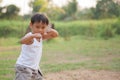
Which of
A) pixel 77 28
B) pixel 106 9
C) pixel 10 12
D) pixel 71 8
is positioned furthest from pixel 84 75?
pixel 71 8

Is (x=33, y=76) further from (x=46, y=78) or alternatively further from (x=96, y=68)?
(x=96, y=68)

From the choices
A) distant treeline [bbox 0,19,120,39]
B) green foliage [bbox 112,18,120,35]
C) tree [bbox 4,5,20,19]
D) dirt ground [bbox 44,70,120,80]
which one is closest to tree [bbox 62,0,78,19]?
distant treeline [bbox 0,19,120,39]

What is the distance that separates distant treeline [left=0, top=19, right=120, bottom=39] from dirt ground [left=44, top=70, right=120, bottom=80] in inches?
566

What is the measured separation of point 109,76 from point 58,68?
1.59m

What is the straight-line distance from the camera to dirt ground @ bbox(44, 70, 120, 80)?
6484mm

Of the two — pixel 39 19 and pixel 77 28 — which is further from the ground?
pixel 39 19

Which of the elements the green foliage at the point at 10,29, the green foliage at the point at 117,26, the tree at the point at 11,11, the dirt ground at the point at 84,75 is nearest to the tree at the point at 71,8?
the tree at the point at 11,11

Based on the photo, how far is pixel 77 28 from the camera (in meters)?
26.8

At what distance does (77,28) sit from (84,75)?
20.2m

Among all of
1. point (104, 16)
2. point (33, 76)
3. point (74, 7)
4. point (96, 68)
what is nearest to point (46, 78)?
point (96, 68)

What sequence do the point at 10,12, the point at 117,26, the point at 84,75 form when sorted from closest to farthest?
the point at 84,75, the point at 117,26, the point at 10,12

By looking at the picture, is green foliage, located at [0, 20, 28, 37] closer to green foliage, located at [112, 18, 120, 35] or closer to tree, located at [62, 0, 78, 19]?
green foliage, located at [112, 18, 120, 35]

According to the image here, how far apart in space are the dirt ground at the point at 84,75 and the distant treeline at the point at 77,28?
1438cm

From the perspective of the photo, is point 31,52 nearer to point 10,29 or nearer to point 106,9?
point 10,29
